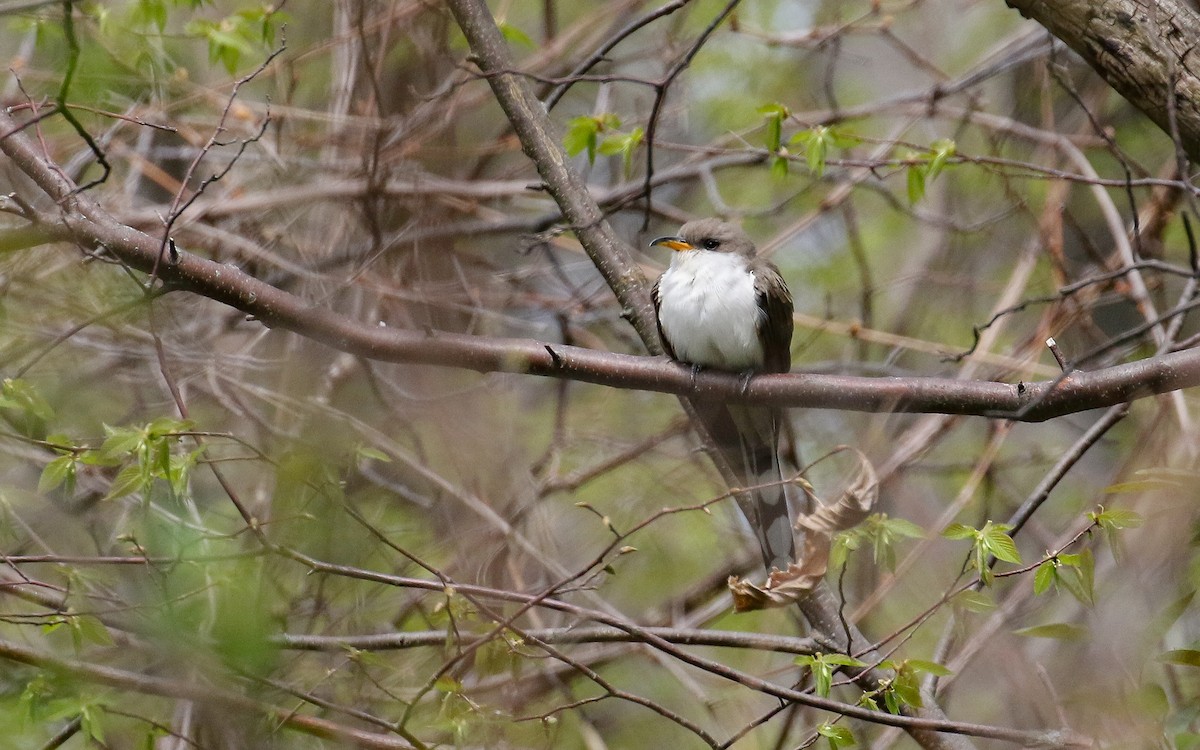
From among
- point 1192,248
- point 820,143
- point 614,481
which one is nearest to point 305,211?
point 614,481

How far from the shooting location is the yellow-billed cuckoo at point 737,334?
4.33 m

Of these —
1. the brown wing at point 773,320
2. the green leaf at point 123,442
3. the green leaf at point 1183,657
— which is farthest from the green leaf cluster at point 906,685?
the green leaf at point 123,442

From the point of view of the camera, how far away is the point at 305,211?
5.46 m

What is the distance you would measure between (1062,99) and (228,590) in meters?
6.91

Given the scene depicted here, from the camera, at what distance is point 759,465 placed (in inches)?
191

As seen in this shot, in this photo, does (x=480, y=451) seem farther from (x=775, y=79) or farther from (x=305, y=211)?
(x=775, y=79)

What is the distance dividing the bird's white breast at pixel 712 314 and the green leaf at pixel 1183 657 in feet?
6.36

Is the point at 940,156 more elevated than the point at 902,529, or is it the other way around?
the point at 940,156

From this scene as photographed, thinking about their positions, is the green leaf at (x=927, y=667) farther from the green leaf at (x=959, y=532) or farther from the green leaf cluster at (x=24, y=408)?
the green leaf cluster at (x=24, y=408)

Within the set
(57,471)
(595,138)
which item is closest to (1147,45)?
(595,138)

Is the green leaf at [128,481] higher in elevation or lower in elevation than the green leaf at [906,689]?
higher

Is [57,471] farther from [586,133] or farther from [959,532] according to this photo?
[959,532]

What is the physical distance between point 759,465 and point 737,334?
2.56 feet

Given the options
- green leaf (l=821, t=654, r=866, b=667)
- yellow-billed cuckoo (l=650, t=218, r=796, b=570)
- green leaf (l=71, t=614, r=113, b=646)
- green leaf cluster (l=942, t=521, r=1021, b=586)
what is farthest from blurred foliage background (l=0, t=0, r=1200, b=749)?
yellow-billed cuckoo (l=650, t=218, r=796, b=570)
